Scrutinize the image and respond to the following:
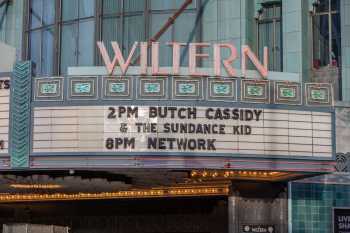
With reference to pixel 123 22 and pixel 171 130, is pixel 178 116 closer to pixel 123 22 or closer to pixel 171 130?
pixel 171 130

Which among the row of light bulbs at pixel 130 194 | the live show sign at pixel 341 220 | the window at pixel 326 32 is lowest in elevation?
the live show sign at pixel 341 220

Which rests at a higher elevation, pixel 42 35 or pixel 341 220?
pixel 42 35

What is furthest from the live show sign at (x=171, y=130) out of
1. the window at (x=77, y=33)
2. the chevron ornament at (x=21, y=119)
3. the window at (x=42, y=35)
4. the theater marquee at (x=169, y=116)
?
the window at (x=42, y=35)

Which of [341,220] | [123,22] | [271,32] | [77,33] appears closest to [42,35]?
[77,33]

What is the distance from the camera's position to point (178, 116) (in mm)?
22219

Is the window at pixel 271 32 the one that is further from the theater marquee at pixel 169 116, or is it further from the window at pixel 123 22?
the theater marquee at pixel 169 116

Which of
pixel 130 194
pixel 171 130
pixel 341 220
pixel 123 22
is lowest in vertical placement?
pixel 341 220

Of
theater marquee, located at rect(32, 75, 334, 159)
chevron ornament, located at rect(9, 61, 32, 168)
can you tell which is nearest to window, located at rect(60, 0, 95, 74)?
chevron ornament, located at rect(9, 61, 32, 168)

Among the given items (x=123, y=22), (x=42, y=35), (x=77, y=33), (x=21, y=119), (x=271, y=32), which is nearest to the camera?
(x=21, y=119)

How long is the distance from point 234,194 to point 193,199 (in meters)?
3.20

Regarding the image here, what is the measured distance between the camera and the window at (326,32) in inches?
1084

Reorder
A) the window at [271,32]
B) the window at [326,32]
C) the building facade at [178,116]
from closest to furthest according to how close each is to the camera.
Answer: the building facade at [178,116] < the window at [326,32] < the window at [271,32]

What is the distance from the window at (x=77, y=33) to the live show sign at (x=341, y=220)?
383 inches

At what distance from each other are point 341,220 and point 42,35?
1266 cm
